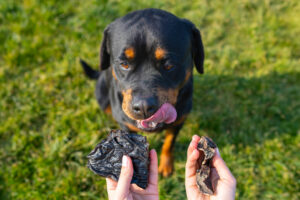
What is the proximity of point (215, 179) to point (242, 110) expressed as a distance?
1963mm

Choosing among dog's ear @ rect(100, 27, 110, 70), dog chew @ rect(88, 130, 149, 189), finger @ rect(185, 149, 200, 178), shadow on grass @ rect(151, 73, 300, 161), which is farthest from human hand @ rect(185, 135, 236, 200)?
dog's ear @ rect(100, 27, 110, 70)

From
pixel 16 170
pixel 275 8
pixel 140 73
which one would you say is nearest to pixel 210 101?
pixel 140 73

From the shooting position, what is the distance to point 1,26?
4410 mm

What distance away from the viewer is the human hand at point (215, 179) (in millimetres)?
1877

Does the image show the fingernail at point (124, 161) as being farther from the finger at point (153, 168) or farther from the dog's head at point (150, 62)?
the dog's head at point (150, 62)

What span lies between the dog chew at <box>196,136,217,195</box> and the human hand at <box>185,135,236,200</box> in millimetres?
43

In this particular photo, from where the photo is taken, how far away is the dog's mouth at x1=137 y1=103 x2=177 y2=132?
216cm

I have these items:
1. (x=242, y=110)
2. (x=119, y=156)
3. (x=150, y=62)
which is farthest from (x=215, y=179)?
(x=242, y=110)

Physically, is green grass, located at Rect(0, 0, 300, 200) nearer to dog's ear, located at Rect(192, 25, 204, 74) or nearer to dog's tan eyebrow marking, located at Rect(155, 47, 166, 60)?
dog's ear, located at Rect(192, 25, 204, 74)

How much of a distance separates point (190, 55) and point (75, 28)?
2.81 m

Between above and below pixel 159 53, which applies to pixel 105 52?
below

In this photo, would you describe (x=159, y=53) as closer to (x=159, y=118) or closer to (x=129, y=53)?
(x=129, y=53)

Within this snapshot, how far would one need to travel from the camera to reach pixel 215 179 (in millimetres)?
2006

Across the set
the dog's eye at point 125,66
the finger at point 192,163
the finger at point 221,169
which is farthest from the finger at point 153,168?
the dog's eye at point 125,66
